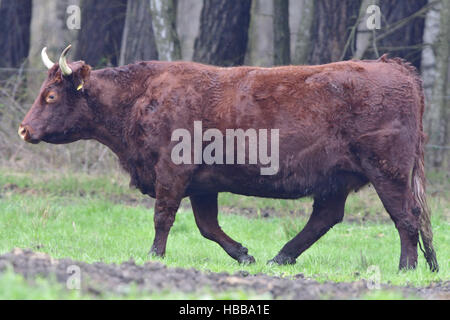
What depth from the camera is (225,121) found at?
25.9ft

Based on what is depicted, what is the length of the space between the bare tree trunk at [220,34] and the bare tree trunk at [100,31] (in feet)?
7.74

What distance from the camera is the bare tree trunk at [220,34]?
1477 centimetres

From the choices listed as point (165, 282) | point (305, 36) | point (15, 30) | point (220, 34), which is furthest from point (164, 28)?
point (165, 282)

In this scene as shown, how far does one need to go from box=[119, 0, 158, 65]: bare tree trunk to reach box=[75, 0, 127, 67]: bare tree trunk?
2.82 feet

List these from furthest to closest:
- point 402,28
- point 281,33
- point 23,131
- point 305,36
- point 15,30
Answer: point 15,30
point 402,28
point 281,33
point 305,36
point 23,131

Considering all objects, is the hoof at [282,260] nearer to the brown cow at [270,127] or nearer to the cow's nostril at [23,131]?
the brown cow at [270,127]

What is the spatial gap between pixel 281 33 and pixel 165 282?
937 centimetres

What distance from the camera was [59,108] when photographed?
8.34 m

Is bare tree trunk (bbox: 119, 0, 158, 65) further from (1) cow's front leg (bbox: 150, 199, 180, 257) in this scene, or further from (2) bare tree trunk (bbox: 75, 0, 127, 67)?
(1) cow's front leg (bbox: 150, 199, 180, 257)

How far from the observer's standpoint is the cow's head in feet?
27.2

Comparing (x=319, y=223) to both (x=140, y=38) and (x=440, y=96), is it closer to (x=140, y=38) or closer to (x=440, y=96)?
(x=440, y=96)

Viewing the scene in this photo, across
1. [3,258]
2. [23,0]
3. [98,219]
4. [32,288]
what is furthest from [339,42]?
[32,288]

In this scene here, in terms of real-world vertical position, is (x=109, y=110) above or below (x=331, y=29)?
below

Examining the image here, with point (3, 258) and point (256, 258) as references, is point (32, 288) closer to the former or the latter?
point (3, 258)
